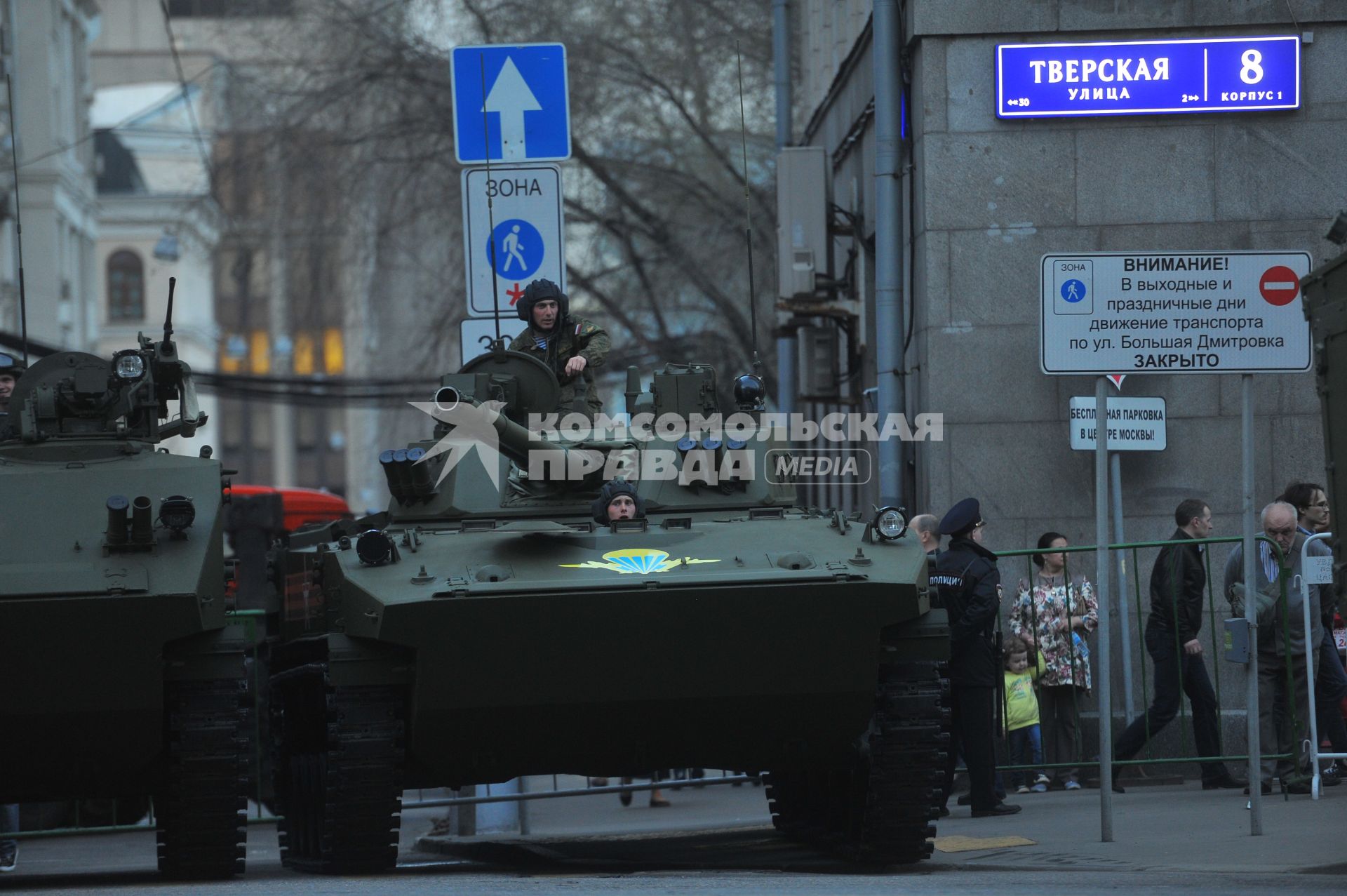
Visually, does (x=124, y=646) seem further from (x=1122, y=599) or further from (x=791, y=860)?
(x=1122, y=599)

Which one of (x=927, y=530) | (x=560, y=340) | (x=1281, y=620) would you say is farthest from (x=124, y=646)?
(x=1281, y=620)

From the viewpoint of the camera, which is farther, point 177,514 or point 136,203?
point 136,203

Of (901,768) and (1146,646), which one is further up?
(1146,646)

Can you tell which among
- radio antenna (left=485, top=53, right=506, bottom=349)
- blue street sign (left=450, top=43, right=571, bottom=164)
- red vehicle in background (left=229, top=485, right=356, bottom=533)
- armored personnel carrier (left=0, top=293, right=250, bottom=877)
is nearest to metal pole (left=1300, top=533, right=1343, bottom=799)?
radio antenna (left=485, top=53, right=506, bottom=349)

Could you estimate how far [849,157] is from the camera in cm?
1856

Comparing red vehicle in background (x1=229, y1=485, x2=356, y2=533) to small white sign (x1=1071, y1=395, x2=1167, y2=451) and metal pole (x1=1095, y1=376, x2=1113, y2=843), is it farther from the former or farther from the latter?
metal pole (x1=1095, y1=376, x2=1113, y2=843)

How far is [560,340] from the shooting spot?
38.9ft

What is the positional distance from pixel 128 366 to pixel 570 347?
2.34 meters

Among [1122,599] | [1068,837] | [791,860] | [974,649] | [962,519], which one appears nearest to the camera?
[1068,837]

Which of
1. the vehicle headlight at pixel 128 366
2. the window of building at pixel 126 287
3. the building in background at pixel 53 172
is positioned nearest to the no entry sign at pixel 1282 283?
the vehicle headlight at pixel 128 366

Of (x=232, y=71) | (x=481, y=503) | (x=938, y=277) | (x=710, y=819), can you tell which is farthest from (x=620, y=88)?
(x=481, y=503)

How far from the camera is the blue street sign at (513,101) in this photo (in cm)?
1255

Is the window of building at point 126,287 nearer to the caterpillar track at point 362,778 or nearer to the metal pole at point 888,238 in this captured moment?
the metal pole at point 888,238

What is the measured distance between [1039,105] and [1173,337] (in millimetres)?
4834
